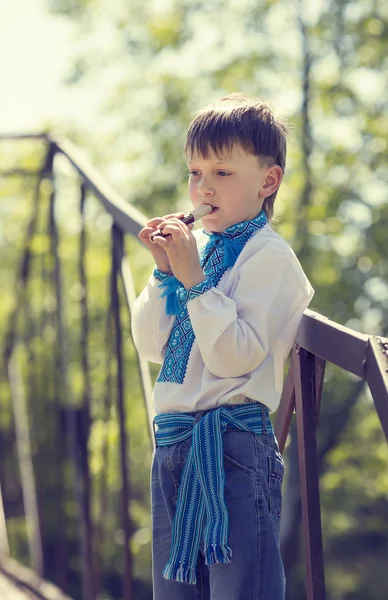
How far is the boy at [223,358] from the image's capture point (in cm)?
152

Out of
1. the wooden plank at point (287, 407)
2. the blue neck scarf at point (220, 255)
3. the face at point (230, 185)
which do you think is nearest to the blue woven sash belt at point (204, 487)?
the wooden plank at point (287, 407)

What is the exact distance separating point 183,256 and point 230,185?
0.17 metres

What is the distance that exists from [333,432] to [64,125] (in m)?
6.35

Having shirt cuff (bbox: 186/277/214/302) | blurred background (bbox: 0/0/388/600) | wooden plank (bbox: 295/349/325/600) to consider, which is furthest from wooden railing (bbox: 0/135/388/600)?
blurred background (bbox: 0/0/388/600)

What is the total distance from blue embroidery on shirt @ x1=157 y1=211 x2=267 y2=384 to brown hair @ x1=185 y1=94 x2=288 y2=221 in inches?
4.8

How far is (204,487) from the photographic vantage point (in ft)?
5.00

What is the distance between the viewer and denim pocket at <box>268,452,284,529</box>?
1564mm

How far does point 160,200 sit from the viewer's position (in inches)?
490

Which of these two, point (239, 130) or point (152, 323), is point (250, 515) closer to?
point (152, 323)

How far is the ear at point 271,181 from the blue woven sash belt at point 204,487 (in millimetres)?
376

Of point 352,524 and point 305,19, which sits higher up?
point 305,19

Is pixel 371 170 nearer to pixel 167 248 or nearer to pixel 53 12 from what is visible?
pixel 53 12

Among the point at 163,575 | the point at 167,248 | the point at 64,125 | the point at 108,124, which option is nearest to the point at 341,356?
the point at 167,248

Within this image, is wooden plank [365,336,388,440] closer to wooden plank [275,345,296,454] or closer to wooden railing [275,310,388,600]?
wooden railing [275,310,388,600]
